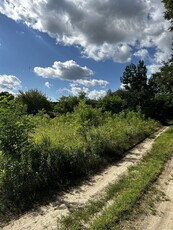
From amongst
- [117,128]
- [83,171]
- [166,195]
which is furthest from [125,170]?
[117,128]

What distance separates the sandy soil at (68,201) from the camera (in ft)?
15.9

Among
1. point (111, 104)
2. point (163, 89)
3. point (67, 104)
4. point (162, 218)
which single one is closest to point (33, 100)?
point (67, 104)

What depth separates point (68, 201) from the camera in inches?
232

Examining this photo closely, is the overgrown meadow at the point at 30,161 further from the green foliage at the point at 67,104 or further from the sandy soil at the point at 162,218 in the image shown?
the green foliage at the point at 67,104

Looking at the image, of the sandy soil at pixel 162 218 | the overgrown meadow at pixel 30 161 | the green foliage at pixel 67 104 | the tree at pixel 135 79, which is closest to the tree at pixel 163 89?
the tree at pixel 135 79

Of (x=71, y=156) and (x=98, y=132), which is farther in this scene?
(x=98, y=132)

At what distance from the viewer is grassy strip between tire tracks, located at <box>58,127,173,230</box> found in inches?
182

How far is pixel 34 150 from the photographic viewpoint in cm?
716

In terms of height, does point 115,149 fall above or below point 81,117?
below

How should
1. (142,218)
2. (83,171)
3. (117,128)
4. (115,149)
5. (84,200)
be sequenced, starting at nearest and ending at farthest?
1. (142,218)
2. (84,200)
3. (83,171)
4. (115,149)
5. (117,128)

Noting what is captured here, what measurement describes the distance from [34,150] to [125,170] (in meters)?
3.31

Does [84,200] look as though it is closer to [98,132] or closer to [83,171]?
[83,171]

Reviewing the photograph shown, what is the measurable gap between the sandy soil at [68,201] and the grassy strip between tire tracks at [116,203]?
27cm

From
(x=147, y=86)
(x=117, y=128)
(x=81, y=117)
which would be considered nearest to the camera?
(x=81, y=117)
